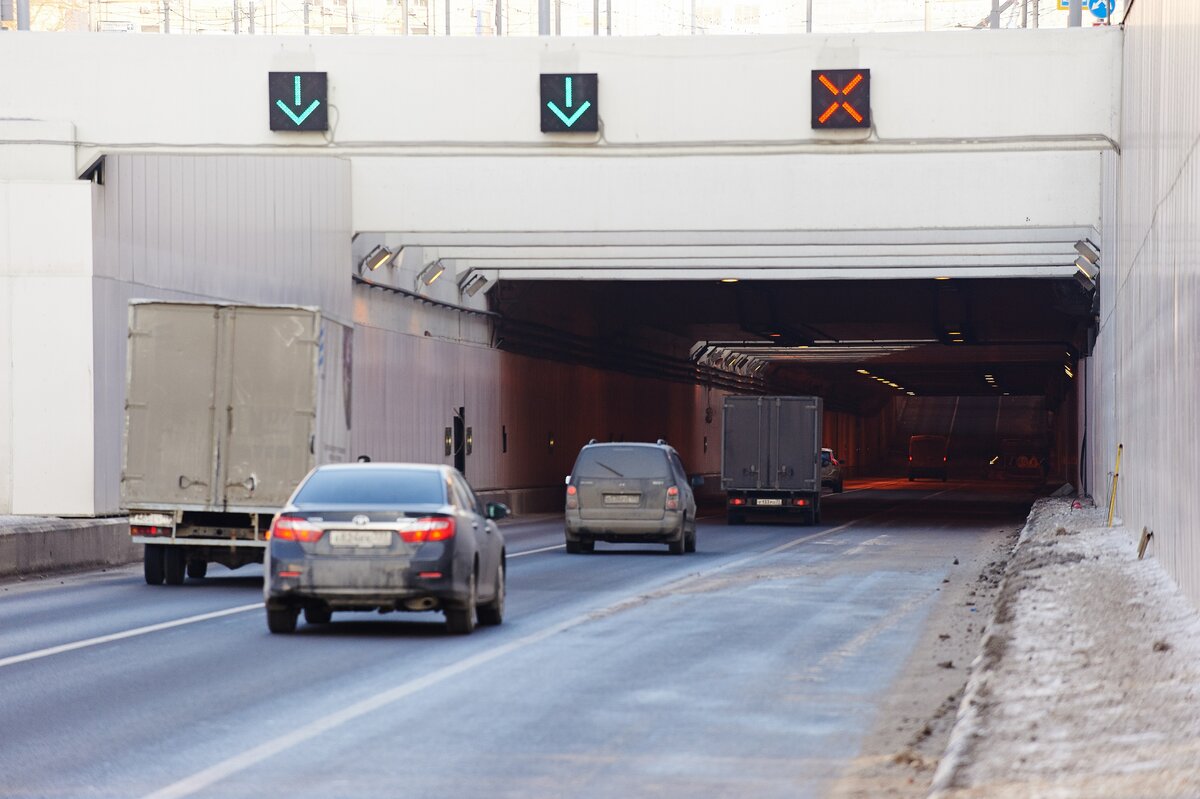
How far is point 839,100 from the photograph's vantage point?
3152 centimetres

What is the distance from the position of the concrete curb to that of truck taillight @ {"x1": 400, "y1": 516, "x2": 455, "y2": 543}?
951 cm

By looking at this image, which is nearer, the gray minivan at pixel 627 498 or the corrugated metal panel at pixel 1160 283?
the corrugated metal panel at pixel 1160 283

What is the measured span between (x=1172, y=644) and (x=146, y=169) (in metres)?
20.5

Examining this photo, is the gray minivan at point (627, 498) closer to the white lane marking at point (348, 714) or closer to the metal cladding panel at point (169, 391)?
the metal cladding panel at point (169, 391)

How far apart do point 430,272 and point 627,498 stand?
11679mm

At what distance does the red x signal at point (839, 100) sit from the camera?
31.4 meters

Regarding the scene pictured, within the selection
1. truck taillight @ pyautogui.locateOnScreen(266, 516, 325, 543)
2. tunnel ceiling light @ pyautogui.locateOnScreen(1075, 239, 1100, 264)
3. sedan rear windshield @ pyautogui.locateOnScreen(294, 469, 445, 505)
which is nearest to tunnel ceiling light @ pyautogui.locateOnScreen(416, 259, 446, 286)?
tunnel ceiling light @ pyautogui.locateOnScreen(1075, 239, 1100, 264)

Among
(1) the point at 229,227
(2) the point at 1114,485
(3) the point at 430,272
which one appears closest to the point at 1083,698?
(2) the point at 1114,485

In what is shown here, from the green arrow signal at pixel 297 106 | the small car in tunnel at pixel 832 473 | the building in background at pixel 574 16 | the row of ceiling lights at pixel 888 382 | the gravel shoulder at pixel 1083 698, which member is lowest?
the small car in tunnel at pixel 832 473

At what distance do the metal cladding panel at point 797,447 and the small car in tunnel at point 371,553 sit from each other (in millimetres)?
29777

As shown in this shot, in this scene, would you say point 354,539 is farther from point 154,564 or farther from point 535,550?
point 535,550

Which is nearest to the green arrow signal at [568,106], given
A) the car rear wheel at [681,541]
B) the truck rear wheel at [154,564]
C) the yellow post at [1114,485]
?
the car rear wheel at [681,541]

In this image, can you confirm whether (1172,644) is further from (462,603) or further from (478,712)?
(462,603)

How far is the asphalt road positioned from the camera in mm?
8820
